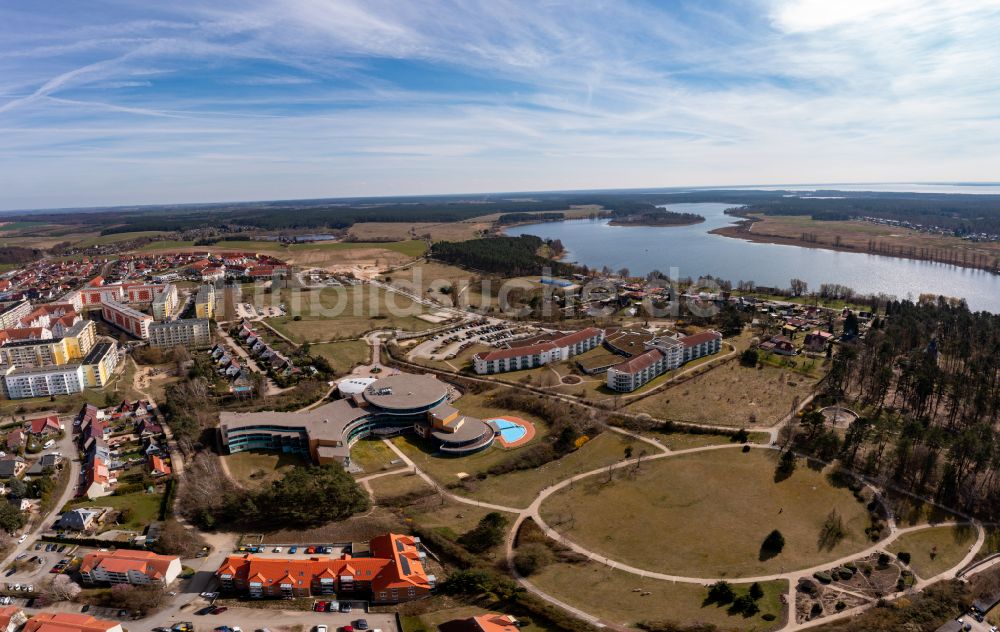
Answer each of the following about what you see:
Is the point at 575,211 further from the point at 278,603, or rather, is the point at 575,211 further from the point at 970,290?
the point at 278,603

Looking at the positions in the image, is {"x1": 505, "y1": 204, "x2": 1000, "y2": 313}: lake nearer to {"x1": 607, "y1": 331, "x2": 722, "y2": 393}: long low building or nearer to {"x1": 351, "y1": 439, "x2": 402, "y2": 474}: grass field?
{"x1": 607, "y1": 331, "x2": 722, "y2": 393}: long low building

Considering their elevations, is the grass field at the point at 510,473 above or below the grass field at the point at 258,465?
below

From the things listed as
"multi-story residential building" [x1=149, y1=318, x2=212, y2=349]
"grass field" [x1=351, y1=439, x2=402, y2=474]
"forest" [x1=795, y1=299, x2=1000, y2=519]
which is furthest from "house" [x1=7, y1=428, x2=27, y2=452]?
"forest" [x1=795, y1=299, x2=1000, y2=519]

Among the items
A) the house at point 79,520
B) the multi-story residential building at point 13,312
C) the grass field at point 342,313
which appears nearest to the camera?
the house at point 79,520

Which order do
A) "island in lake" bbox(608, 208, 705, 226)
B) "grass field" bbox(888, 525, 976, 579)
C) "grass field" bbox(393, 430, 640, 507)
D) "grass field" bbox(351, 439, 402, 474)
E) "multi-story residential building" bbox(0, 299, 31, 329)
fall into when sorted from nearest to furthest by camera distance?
"grass field" bbox(888, 525, 976, 579) < "grass field" bbox(393, 430, 640, 507) < "grass field" bbox(351, 439, 402, 474) < "multi-story residential building" bbox(0, 299, 31, 329) < "island in lake" bbox(608, 208, 705, 226)

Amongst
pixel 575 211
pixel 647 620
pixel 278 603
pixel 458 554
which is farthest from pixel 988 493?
pixel 575 211

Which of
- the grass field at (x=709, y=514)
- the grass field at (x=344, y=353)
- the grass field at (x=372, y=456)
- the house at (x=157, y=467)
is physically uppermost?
the grass field at (x=344, y=353)

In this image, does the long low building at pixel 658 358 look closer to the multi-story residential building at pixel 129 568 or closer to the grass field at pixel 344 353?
the grass field at pixel 344 353

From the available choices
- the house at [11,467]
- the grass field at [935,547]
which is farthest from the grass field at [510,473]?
the house at [11,467]
